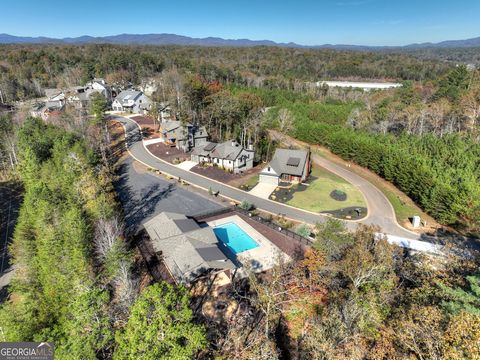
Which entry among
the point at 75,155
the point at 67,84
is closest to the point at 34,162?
the point at 75,155

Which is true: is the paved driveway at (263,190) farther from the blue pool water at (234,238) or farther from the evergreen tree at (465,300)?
the evergreen tree at (465,300)

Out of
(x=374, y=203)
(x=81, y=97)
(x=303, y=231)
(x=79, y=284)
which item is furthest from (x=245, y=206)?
(x=81, y=97)

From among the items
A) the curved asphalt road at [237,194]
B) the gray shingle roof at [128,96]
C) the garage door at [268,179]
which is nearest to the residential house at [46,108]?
the gray shingle roof at [128,96]

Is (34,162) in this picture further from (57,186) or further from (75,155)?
(57,186)

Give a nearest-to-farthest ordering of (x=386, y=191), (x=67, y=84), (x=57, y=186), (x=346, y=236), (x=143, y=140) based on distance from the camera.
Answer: (x=346, y=236) → (x=57, y=186) → (x=386, y=191) → (x=143, y=140) → (x=67, y=84)

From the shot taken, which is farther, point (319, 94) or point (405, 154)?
point (319, 94)
